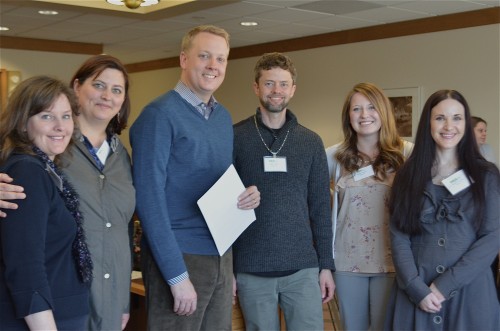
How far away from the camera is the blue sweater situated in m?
2.37

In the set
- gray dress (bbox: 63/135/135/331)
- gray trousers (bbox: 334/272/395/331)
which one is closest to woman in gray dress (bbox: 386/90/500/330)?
gray trousers (bbox: 334/272/395/331)

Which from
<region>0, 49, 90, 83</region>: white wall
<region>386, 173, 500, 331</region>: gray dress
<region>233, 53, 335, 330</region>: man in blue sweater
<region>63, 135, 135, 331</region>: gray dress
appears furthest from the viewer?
<region>0, 49, 90, 83</region>: white wall

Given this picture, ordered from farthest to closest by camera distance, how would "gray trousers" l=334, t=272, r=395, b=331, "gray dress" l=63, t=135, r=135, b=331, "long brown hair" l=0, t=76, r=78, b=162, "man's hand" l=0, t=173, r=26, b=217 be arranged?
"gray trousers" l=334, t=272, r=395, b=331 → "gray dress" l=63, t=135, r=135, b=331 → "long brown hair" l=0, t=76, r=78, b=162 → "man's hand" l=0, t=173, r=26, b=217

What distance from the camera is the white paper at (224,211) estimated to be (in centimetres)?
247

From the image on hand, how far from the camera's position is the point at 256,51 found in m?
10.4

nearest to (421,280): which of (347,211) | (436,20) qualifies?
(347,211)

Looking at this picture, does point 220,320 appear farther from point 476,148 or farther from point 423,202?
point 476,148

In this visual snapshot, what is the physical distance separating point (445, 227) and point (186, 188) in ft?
3.61

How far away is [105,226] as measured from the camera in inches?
86.4

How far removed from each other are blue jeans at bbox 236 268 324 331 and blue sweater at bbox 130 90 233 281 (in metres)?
0.40

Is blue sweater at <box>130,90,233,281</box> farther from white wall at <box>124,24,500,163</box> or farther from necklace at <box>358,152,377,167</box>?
white wall at <box>124,24,500,163</box>

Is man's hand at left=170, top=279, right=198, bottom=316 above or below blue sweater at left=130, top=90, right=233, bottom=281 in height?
below

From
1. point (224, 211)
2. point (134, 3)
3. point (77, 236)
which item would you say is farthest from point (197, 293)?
point (134, 3)

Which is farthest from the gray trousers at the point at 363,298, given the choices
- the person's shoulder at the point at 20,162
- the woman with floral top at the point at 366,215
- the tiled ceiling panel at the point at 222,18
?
the tiled ceiling panel at the point at 222,18
